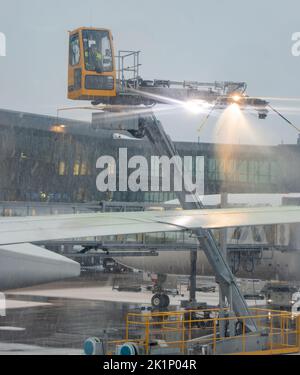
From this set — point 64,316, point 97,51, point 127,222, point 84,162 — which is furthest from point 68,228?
point 84,162

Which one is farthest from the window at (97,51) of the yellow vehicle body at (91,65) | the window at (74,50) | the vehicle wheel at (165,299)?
the vehicle wheel at (165,299)

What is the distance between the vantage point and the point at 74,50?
117 feet

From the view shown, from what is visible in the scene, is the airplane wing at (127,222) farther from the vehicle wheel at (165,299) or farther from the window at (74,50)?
the vehicle wheel at (165,299)

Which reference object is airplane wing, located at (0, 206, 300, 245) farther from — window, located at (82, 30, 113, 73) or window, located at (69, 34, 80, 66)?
window, located at (69, 34, 80, 66)

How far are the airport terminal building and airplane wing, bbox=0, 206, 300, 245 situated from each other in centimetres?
7361

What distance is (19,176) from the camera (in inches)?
3597

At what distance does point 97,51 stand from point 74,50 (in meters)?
1.33

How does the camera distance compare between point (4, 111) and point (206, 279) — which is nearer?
point (206, 279)

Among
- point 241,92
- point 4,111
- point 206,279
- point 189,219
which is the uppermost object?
point 4,111

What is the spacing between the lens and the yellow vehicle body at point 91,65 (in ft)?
109

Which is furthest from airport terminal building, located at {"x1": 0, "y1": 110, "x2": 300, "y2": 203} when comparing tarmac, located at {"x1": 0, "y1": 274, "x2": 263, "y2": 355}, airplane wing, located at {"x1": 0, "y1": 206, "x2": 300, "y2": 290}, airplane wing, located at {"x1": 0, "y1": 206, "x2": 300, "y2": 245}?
airplane wing, located at {"x1": 0, "y1": 206, "x2": 300, "y2": 290}

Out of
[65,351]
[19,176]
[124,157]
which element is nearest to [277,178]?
[124,157]

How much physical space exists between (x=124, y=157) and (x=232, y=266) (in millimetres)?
53994
